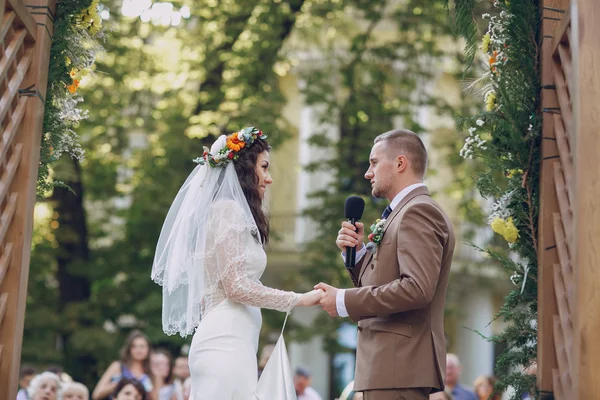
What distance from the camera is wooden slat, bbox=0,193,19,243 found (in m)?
5.13

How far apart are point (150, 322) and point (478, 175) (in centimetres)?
956

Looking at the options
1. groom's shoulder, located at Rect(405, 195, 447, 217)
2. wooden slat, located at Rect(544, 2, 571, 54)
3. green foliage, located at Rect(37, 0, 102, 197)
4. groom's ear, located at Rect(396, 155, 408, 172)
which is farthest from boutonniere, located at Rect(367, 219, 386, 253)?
green foliage, located at Rect(37, 0, 102, 197)

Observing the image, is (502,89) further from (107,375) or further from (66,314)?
(66,314)

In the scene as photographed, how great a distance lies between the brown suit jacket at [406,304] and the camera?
5250mm

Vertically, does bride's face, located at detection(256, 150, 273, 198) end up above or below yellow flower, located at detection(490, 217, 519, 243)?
above

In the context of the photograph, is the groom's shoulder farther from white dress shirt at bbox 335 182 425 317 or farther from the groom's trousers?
the groom's trousers

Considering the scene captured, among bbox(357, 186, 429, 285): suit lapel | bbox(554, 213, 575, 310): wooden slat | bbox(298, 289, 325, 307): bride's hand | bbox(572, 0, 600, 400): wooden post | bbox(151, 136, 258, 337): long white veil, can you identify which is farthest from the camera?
bbox(151, 136, 258, 337): long white veil

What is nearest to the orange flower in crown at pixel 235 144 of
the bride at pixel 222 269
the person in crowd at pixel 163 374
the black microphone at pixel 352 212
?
the bride at pixel 222 269

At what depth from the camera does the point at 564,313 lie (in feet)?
16.2

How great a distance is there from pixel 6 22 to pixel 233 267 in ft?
6.51

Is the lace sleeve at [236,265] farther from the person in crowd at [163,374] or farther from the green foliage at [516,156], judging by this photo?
the person in crowd at [163,374]

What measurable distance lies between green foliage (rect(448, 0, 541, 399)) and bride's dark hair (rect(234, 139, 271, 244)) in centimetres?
142

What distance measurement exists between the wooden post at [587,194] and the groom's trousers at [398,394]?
109 cm

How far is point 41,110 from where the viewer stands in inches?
219
